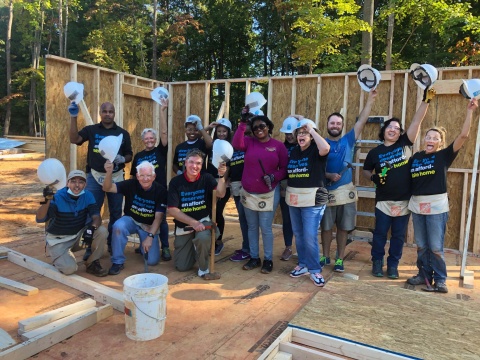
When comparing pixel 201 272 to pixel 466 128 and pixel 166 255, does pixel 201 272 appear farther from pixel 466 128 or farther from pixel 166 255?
pixel 466 128

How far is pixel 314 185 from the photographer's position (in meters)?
3.62

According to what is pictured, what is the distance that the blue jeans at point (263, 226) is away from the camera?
155 inches

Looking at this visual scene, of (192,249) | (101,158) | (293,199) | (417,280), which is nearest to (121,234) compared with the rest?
(192,249)

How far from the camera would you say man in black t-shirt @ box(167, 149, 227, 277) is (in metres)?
3.77

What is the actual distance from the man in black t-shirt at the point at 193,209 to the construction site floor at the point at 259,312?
209mm

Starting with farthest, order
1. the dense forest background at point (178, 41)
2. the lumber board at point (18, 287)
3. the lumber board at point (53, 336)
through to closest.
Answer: the dense forest background at point (178, 41) < the lumber board at point (18, 287) < the lumber board at point (53, 336)

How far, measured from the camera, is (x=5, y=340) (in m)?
2.42

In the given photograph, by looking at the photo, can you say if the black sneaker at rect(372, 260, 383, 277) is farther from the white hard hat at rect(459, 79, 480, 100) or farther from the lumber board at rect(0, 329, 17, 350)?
the lumber board at rect(0, 329, 17, 350)

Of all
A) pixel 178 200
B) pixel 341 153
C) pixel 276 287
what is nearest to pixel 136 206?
pixel 178 200

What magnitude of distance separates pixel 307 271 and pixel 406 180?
1.40 meters

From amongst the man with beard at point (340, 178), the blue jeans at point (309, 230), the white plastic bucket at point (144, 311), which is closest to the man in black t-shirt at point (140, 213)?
the white plastic bucket at point (144, 311)

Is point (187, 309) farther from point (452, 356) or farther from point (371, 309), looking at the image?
point (452, 356)

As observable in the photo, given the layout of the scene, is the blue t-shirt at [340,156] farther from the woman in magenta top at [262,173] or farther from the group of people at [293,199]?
the woman in magenta top at [262,173]

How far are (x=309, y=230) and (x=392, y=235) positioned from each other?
39.0 inches
